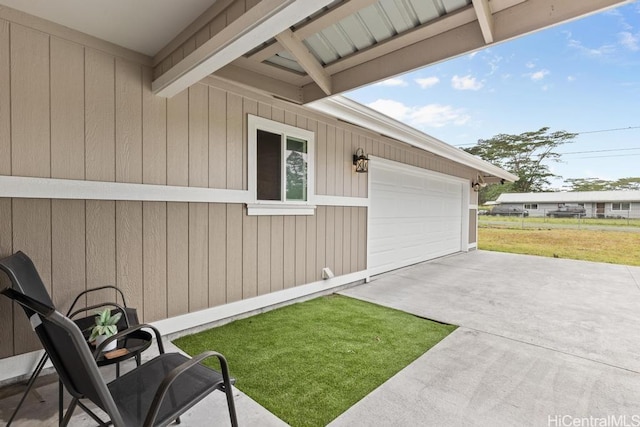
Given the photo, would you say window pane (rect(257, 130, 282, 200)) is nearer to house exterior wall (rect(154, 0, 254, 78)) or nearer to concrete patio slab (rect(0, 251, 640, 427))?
house exterior wall (rect(154, 0, 254, 78))

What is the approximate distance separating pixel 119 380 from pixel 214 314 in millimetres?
1711

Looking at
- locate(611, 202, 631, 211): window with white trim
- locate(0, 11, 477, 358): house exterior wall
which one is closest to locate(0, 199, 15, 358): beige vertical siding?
locate(0, 11, 477, 358): house exterior wall

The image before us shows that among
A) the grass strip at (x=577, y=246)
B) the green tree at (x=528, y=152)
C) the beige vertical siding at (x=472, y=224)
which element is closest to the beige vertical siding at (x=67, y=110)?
the beige vertical siding at (x=472, y=224)

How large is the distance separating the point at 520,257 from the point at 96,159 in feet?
32.0

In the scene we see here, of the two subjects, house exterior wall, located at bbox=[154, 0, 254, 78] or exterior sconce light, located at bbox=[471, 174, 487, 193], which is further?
exterior sconce light, located at bbox=[471, 174, 487, 193]

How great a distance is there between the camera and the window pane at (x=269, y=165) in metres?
3.66

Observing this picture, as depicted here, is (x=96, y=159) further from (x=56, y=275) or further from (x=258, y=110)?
(x=258, y=110)

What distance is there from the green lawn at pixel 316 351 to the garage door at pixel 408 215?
2.20m

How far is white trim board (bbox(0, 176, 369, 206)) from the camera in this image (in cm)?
211

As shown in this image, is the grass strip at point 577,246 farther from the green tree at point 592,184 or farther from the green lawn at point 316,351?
the green tree at point 592,184

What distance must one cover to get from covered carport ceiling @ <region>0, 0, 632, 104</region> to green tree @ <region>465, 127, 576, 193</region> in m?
27.1

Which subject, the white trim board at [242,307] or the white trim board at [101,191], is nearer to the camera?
the white trim board at [101,191]

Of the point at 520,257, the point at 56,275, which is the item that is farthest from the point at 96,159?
the point at 520,257

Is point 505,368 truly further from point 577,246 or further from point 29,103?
point 577,246
